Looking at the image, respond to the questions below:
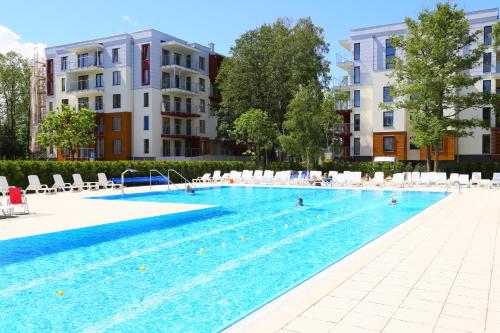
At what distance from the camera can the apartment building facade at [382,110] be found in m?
38.2

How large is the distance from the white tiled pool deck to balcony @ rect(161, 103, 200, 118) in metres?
34.6

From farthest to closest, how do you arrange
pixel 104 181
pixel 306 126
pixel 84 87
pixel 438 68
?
pixel 84 87, pixel 306 126, pixel 438 68, pixel 104 181

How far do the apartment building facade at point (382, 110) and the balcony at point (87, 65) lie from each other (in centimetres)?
2490

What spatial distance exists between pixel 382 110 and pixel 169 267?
37013mm

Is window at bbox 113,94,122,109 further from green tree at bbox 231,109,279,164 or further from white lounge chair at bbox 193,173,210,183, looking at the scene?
white lounge chair at bbox 193,173,210,183

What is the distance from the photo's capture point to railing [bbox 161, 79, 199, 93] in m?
45.7

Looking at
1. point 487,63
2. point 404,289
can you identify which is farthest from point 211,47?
point 404,289

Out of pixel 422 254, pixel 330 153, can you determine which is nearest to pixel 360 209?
pixel 422 254

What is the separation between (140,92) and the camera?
4525 cm

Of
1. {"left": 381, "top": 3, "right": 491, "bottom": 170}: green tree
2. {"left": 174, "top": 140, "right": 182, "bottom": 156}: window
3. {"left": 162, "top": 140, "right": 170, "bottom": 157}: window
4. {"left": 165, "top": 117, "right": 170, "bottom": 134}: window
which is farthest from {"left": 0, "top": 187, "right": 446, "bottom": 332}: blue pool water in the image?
{"left": 174, "top": 140, "right": 182, "bottom": 156}: window

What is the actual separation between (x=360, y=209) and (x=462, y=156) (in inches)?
1068

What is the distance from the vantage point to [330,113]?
36.2m

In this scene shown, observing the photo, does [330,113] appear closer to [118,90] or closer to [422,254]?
[118,90]

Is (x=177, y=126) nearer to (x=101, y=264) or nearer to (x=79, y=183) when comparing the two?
(x=79, y=183)
